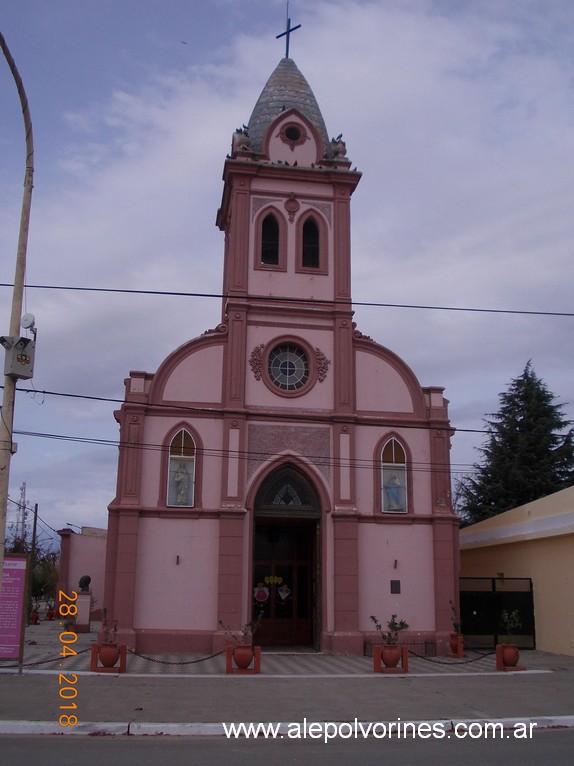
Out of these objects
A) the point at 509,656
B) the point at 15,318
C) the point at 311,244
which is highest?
the point at 311,244

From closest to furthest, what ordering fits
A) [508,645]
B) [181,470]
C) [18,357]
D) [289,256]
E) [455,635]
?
[18,357]
[508,645]
[455,635]
[181,470]
[289,256]

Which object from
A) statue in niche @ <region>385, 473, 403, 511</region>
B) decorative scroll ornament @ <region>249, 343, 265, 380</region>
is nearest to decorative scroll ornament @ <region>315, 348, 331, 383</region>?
decorative scroll ornament @ <region>249, 343, 265, 380</region>

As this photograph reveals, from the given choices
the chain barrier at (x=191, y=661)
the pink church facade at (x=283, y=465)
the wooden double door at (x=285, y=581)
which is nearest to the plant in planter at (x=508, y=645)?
the chain barrier at (x=191, y=661)

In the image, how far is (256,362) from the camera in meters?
24.6

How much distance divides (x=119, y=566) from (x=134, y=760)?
12.7 meters

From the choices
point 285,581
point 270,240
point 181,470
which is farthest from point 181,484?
point 270,240

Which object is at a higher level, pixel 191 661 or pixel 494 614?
pixel 494 614

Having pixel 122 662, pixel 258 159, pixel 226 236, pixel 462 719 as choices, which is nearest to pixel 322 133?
pixel 258 159

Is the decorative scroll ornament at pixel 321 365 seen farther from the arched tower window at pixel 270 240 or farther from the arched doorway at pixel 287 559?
the arched tower window at pixel 270 240

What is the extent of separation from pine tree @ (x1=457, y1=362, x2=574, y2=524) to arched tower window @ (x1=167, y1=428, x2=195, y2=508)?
1917 cm

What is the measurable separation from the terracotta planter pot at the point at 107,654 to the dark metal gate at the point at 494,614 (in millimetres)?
11361

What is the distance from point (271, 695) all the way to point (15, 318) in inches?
322

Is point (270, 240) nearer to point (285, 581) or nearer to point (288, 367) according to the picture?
point (288, 367)

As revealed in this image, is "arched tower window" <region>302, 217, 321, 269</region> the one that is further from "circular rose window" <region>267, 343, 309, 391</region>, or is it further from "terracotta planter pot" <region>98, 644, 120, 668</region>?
"terracotta planter pot" <region>98, 644, 120, 668</region>
